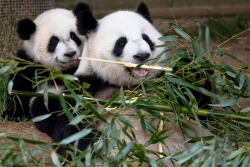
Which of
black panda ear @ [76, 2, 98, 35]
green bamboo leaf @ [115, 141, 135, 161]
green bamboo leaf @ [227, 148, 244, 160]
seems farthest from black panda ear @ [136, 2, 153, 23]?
green bamboo leaf @ [227, 148, 244, 160]

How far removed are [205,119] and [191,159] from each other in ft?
3.03

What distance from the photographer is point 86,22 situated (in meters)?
4.24

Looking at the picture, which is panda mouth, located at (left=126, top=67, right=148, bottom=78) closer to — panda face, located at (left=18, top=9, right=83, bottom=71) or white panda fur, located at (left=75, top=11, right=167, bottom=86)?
white panda fur, located at (left=75, top=11, right=167, bottom=86)

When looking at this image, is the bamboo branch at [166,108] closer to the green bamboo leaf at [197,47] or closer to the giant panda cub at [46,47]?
the green bamboo leaf at [197,47]

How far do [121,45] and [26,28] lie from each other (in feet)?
4.42

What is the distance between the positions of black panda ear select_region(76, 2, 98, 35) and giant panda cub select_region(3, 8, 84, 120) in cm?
61

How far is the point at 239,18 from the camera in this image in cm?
865

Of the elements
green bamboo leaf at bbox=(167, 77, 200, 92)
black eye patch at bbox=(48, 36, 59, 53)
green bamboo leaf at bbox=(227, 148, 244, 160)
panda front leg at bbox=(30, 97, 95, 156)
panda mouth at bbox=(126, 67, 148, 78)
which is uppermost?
green bamboo leaf at bbox=(167, 77, 200, 92)

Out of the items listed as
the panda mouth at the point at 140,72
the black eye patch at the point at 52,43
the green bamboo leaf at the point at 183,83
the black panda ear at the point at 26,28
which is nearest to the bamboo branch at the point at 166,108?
the green bamboo leaf at the point at 183,83

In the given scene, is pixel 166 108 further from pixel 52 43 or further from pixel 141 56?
pixel 52 43

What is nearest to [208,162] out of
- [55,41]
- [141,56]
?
[141,56]

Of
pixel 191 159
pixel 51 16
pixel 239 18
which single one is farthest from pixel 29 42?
pixel 239 18

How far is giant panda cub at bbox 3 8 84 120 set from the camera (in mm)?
4965

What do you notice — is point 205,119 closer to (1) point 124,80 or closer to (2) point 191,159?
(1) point 124,80
